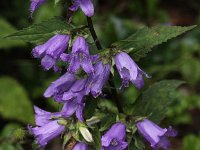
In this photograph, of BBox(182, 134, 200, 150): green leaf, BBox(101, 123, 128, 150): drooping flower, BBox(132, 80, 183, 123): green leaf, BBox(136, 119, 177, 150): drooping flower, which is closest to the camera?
BBox(101, 123, 128, 150): drooping flower

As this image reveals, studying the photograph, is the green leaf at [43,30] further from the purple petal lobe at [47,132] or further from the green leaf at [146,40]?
the purple petal lobe at [47,132]

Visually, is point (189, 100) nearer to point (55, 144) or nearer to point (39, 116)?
point (55, 144)

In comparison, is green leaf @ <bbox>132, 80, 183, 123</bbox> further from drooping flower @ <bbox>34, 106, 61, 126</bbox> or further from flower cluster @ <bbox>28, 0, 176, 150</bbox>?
drooping flower @ <bbox>34, 106, 61, 126</bbox>

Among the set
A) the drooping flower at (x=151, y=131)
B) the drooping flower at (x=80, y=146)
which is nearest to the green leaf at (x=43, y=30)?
the drooping flower at (x=80, y=146)

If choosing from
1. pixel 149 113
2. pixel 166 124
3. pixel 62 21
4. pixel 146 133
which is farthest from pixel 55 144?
pixel 62 21

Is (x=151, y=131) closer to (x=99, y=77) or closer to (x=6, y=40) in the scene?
(x=99, y=77)

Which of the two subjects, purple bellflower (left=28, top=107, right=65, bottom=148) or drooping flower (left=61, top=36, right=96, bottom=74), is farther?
purple bellflower (left=28, top=107, right=65, bottom=148)

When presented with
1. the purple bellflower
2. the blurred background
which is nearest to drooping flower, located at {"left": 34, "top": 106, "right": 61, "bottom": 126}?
the purple bellflower
